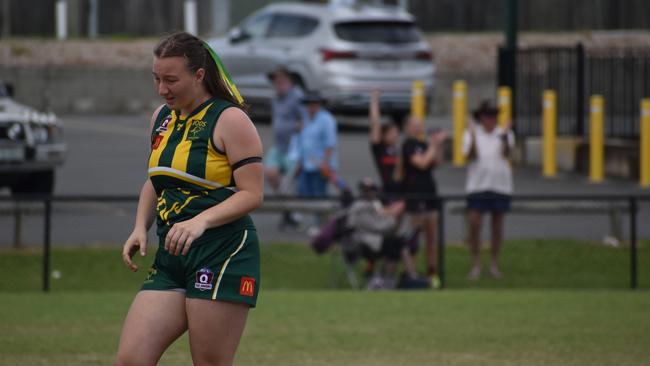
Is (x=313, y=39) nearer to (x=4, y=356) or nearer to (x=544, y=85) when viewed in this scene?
(x=544, y=85)

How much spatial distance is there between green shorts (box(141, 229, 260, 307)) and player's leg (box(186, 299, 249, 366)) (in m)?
0.04

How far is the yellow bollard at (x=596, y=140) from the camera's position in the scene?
788 inches

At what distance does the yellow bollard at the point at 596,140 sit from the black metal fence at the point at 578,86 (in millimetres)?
1098

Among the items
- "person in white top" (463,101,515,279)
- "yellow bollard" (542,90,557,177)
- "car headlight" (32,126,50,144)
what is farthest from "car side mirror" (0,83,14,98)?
"yellow bollard" (542,90,557,177)

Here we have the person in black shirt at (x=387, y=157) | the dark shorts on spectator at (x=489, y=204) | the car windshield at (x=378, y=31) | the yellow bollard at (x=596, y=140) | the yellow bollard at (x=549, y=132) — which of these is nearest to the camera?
the dark shorts on spectator at (x=489, y=204)

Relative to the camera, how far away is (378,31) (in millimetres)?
24516

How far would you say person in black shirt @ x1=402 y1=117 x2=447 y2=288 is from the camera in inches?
534

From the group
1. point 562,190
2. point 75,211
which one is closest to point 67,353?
point 75,211

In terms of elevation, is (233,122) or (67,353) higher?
(233,122)

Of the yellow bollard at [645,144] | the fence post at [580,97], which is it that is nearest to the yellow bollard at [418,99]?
the fence post at [580,97]

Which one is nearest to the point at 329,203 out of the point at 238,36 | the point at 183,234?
the point at 183,234

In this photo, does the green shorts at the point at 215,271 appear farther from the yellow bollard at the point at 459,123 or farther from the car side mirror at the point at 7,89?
the yellow bollard at the point at 459,123

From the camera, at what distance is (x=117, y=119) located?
2839cm

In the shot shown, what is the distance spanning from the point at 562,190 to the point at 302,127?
184 inches
